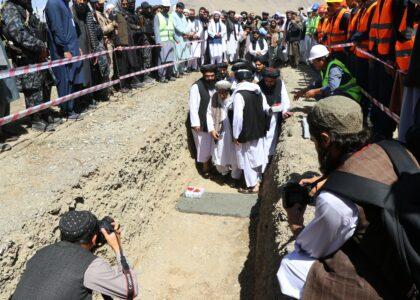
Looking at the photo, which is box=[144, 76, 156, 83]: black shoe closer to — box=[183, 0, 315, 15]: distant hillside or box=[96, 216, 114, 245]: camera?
box=[96, 216, 114, 245]: camera

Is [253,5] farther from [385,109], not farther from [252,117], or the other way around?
[385,109]

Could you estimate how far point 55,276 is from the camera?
2.19 metres

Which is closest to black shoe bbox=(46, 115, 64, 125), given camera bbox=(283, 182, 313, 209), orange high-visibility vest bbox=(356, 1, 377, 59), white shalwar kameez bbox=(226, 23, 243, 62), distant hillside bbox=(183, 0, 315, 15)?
camera bbox=(283, 182, 313, 209)

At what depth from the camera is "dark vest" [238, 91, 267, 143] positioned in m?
5.95

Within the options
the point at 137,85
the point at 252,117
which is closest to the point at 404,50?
the point at 252,117

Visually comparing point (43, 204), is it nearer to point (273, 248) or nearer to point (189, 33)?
point (273, 248)

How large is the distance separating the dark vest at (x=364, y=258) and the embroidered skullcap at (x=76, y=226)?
4.83ft

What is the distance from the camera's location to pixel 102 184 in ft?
14.8

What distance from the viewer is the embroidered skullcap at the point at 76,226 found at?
2424mm

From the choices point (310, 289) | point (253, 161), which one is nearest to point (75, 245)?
point (310, 289)

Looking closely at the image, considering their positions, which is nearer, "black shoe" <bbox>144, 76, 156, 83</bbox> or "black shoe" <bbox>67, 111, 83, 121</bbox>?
"black shoe" <bbox>67, 111, 83, 121</bbox>

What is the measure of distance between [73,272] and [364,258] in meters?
1.66

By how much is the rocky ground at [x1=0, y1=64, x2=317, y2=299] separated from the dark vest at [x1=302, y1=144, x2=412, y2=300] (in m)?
1.26

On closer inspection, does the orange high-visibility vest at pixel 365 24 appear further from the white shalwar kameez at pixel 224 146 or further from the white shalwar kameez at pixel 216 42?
the white shalwar kameez at pixel 216 42
